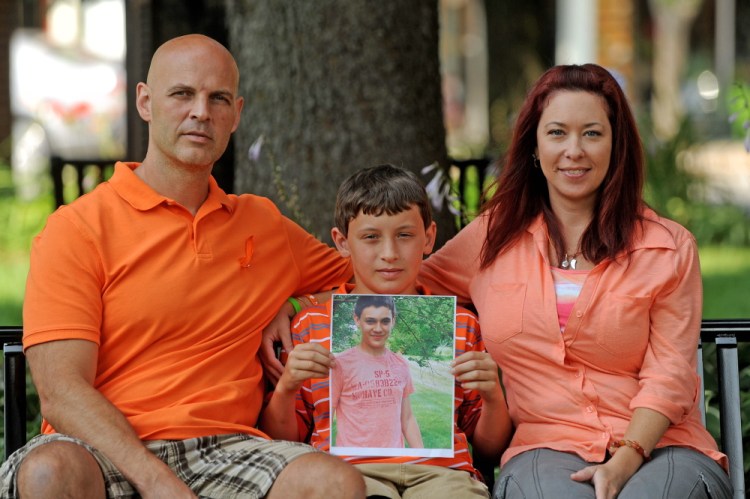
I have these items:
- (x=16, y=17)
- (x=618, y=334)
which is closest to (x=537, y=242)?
(x=618, y=334)

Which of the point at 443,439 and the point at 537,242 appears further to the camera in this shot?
the point at 537,242

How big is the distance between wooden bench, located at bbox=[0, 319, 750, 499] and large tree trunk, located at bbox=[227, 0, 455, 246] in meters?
1.57

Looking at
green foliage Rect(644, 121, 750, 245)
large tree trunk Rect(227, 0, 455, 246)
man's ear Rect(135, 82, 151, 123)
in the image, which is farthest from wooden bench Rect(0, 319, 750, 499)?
green foliage Rect(644, 121, 750, 245)

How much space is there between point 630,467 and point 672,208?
6.12 metres

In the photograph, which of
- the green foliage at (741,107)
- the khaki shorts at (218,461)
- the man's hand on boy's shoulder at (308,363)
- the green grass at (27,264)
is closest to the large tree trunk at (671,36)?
the green grass at (27,264)

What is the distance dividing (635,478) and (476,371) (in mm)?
575

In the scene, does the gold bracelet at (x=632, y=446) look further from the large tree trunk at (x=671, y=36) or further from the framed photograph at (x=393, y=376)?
the large tree trunk at (x=671, y=36)

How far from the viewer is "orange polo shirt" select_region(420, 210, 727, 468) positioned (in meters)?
3.64

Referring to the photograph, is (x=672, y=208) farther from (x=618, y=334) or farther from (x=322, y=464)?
(x=322, y=464)

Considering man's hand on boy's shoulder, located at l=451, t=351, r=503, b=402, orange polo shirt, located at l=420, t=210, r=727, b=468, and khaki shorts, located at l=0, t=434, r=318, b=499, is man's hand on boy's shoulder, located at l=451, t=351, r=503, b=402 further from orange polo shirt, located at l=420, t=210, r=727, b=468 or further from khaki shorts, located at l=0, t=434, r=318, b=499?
khaki shorts, located at l=0, t=434, r=318, b=499

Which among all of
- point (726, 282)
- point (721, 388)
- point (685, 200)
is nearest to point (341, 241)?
point (721, 388)

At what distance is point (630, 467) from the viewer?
3.48 metres

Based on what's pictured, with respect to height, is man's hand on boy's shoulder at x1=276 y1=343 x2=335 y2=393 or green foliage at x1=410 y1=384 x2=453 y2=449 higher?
man's hand on boy's shoulder at x1=276 y1=343 x2=335 y2=393

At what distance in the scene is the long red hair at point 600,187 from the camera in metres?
3.78
